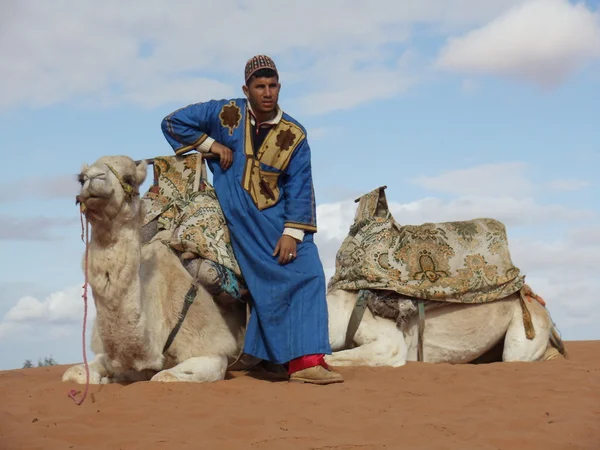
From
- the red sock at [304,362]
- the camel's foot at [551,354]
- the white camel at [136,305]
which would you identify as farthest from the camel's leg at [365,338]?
the camel's foot at [551,354]

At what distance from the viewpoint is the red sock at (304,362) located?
685 centimetres

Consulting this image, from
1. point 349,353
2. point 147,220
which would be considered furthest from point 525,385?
point 147,220

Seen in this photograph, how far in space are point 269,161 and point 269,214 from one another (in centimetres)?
43

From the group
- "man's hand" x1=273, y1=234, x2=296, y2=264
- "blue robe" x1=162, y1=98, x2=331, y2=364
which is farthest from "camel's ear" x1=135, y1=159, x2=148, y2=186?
"man's hand" x1=273, y1=234, x2=296, y2=264

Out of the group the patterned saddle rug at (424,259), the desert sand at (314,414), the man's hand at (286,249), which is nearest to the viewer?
the desert sand at (314,414)

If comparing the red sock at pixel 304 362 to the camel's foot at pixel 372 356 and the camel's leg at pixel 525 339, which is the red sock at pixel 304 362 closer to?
the camel's foot at pixel 372 356

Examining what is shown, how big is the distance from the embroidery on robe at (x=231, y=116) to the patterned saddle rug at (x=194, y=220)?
0.35m

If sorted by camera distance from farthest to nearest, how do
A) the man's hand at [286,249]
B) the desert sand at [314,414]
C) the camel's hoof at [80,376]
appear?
the man's hand at [286,249], the camel's hoof at [80,376], the desert sand at [314,414]

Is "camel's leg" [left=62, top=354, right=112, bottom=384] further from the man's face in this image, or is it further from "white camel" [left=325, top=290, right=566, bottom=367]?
the man's face

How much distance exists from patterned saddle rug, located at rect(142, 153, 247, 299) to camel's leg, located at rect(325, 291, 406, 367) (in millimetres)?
1313

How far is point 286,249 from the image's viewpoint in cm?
701

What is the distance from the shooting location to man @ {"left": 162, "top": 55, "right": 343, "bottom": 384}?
6.94 meters

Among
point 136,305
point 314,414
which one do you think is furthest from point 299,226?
point 314,414

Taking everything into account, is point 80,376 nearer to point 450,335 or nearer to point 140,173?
point 140,173
